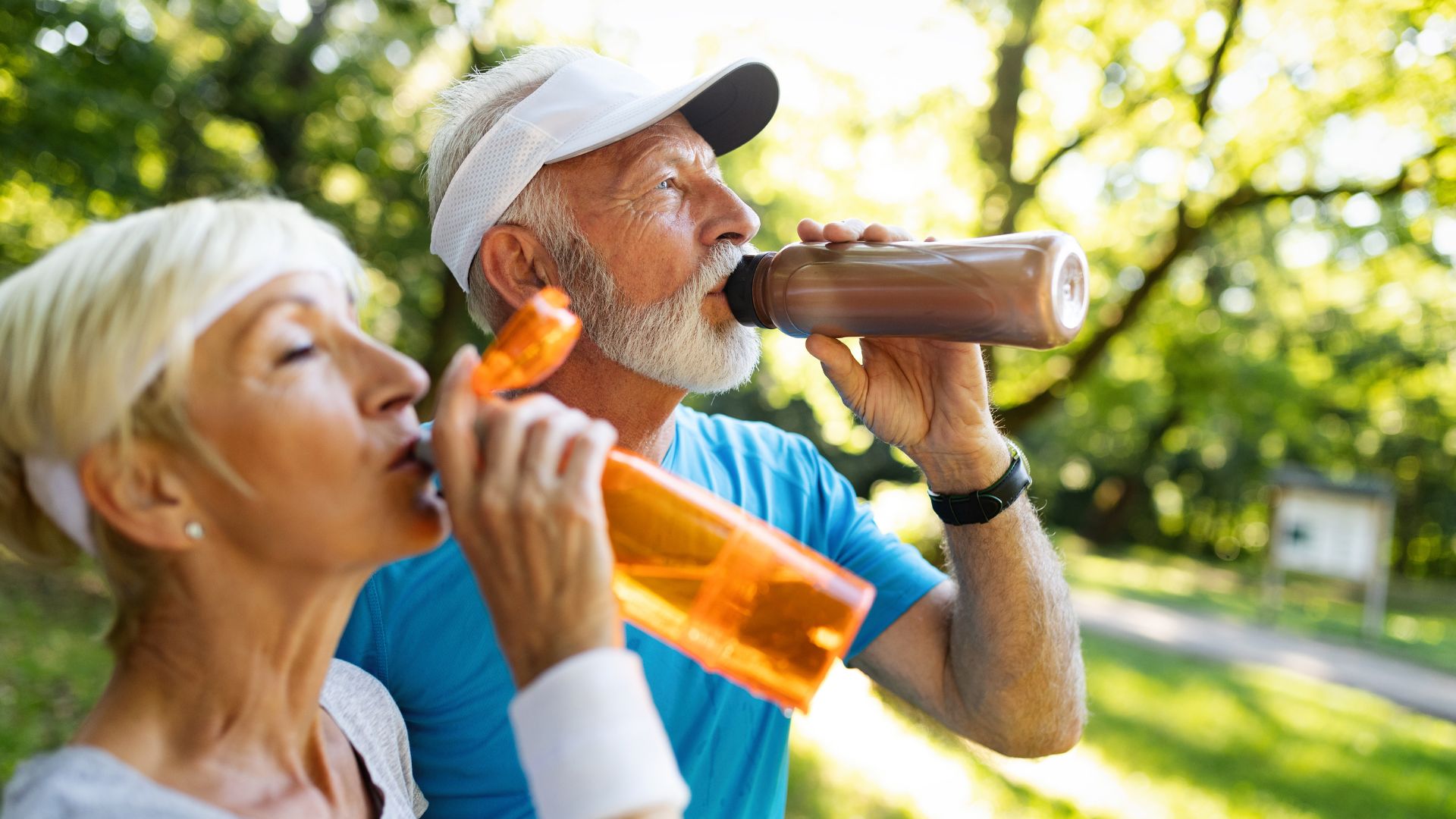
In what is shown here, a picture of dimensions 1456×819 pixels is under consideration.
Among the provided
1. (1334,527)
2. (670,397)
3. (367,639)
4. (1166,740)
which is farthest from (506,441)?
(1334,527)

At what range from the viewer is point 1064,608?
2.21m

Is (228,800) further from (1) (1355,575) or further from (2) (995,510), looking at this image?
(1) (1355,575)

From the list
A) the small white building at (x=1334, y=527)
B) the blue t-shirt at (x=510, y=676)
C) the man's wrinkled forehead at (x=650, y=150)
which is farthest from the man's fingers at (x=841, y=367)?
the small white building at (x=1334, y=527)

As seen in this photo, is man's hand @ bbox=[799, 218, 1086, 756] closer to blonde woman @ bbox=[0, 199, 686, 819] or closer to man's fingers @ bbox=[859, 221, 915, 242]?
man's fingers @ bbox=[859, 221, 915, 242]

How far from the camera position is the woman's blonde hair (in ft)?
3.86

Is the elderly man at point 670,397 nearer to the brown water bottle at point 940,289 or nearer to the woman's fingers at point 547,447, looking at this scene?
the brown water bottle at point 940,289

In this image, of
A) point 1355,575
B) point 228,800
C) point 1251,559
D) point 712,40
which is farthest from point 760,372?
point 1251,559

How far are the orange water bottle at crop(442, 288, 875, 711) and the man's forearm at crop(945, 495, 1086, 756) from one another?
2.60 ft

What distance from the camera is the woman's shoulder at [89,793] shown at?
1.16m

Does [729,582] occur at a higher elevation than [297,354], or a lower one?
lower

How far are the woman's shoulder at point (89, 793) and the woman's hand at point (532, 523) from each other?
427 millimetres

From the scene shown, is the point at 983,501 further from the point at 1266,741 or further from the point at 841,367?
the point at 1266,741

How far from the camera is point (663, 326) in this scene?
1.99 m

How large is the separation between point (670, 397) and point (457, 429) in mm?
966
